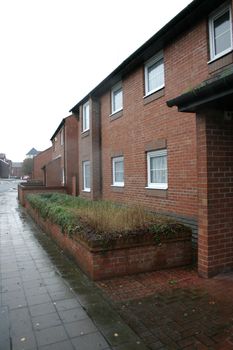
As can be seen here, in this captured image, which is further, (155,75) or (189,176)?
(155,75)

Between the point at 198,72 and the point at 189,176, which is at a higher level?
the point at 198,72

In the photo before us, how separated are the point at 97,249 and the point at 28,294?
1313 millimetres

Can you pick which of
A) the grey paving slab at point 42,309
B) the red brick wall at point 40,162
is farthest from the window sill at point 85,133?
the red brick wall at point 40,162

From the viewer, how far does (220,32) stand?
6754 millimetres

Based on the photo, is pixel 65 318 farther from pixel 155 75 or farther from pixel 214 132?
pixel 155 75

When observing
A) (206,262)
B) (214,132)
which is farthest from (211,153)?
(206,262)

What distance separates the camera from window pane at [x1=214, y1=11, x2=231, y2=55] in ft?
21.4

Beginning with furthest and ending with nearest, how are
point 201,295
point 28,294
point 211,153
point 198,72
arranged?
point 198,72 < point 211,153 < point 28,294 < point 201,295

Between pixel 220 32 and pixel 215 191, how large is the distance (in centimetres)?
348

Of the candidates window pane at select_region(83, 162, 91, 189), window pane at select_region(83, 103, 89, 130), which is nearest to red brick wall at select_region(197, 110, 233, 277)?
window pane at select_region(83, 103, 89, 130)

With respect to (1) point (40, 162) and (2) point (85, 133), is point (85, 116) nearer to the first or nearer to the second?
(2) point (85, 133)

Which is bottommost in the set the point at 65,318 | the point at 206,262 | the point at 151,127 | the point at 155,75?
the point at 65,318

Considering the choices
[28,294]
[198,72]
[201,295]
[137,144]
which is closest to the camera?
[201,295]

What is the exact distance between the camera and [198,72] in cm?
724
